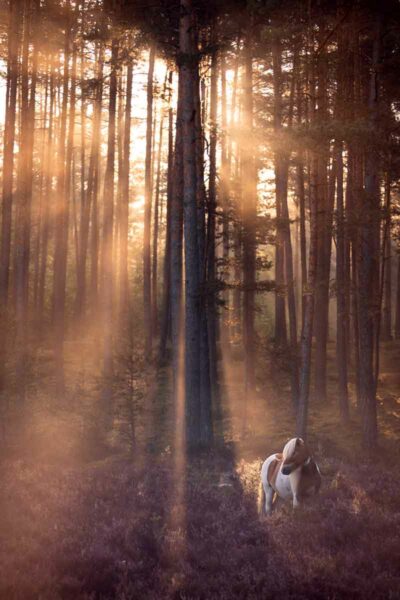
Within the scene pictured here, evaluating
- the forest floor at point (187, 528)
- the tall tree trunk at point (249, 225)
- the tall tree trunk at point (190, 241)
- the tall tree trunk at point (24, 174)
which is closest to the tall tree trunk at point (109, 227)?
the tall tree trunk at point (24, 174)

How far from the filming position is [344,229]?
1518 cm

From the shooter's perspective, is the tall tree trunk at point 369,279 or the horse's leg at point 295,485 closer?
the horse's leg at point 295,485


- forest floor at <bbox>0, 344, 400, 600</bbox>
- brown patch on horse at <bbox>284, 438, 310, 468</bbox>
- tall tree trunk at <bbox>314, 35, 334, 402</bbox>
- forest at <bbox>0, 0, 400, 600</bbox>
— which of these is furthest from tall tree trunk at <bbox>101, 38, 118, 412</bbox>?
brown patch on horse at <bbox>284, 438, 310, 468</bbox>

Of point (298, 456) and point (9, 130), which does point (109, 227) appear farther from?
point (298, 456)

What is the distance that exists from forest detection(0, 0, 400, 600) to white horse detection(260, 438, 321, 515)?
30cm

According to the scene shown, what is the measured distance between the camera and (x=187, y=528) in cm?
878

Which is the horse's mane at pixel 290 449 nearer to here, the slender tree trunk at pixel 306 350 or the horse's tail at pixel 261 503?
the horse's tail at pixel 261 503

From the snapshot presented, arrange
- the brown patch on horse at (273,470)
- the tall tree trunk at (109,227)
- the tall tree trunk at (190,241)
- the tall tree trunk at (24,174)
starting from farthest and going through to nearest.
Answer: the tall tree trunk at (109,227) → the tall tree trunk at (24,174) → the tall tree trunk at (190,241) → the brown patch on horse at (273,470)

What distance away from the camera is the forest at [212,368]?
7477mm

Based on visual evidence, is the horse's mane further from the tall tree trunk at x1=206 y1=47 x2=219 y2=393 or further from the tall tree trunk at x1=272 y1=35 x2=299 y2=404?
the tall tree trunk at x1=272 y1=35 x2=299 y2=404

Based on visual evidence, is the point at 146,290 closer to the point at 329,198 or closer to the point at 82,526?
the point at 329,198

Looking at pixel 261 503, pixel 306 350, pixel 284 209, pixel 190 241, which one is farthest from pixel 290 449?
pixel 284 209

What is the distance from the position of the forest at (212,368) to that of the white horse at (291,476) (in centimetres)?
30

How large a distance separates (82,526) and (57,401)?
40.2 feet
